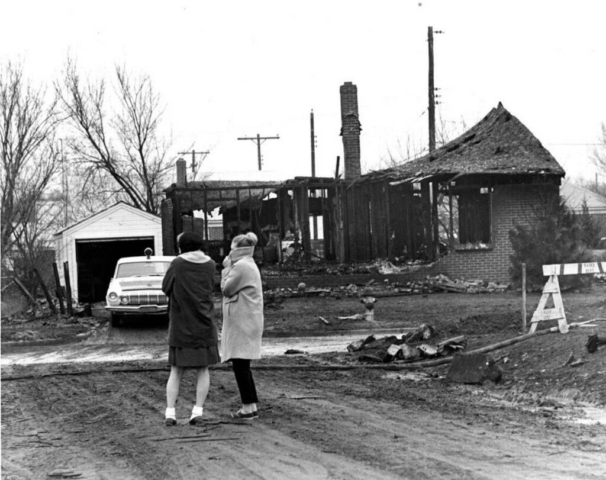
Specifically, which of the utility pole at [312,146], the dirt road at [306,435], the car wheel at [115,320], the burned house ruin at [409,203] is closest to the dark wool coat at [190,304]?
the dirt road at [306,435]

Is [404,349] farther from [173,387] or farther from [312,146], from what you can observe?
[312,146]

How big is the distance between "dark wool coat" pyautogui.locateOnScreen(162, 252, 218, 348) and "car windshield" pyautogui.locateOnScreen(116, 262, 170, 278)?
50.5 feet

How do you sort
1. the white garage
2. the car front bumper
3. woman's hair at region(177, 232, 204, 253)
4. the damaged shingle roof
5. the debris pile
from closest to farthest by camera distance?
1. woman's hair at region(177, 232, 204, 253)
2. the debris pile
3. the car front bumper
4. the damaged shingle roof
5. the white garage

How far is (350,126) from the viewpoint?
1393 inches

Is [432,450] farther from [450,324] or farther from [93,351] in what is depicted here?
[93,351]

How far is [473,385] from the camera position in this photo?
11.3m

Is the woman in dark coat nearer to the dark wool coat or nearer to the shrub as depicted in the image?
the dark wool coat

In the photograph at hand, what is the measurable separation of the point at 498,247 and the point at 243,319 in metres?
22.6

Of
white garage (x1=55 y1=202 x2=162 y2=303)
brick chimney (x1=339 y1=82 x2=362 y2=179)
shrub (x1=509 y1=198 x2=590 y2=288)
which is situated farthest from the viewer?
brick chimney (x1=339 y1=82 x2=362 y2=179)

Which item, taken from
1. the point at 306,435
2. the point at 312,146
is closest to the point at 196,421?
the point at 306,435

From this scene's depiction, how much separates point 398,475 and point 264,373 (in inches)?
257

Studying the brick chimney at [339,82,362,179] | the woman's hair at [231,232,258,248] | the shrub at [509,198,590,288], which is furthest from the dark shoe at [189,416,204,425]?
the brick chimney at [339,82,362,179]

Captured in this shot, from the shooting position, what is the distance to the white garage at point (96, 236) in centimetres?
3478

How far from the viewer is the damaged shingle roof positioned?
1180 inches
